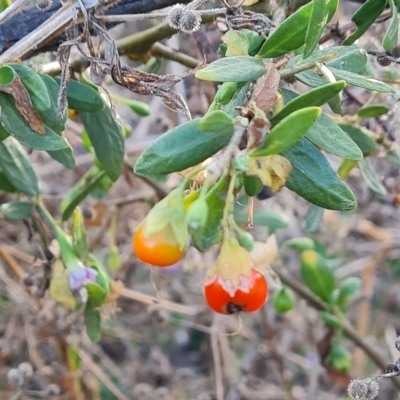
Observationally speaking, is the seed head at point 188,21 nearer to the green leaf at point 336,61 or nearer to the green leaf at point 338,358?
the green leaf at point 336,61

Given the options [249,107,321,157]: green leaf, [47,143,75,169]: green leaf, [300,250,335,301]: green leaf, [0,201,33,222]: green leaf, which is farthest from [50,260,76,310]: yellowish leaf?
[300,250,335,301]: green leaf

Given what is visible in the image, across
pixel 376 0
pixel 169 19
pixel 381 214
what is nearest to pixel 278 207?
pixel 381 214

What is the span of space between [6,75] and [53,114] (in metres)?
0.08

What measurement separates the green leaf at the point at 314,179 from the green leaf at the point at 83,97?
1.08ft

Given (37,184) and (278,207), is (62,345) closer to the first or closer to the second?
(37,184)

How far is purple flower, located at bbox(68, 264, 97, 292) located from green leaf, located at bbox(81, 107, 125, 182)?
0.56ft

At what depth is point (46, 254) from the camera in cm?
100

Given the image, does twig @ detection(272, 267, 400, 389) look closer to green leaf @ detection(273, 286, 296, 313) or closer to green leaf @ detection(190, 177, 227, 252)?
green leaf @ detection(273, 286, 296, 313)

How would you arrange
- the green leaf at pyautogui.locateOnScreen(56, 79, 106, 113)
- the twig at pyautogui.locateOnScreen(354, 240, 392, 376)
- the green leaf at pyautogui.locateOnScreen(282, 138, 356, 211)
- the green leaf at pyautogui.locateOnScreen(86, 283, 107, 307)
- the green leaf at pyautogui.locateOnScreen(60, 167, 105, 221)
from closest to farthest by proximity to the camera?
the green leaf at pyautogui.locateOnScreen(282, 138, 356, 211)
the green leaf at pyautogui.locateOnScreen(56, 79, 106, 113)
the green leaf at pyautogui.locateOnScreen(86, 283, 107, 307)
the green leaf at pyautogui.locateOnScreen(60, 167, 105, 221)
the twig at pyautogui.locateOnScreen(354, 240, 392, 376)

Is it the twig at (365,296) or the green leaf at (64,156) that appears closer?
the green leaf at (64,156)

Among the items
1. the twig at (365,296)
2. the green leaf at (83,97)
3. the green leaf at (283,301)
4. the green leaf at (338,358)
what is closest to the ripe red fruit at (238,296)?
the green leaf at (83,97)

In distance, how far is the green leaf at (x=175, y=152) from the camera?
543 mm

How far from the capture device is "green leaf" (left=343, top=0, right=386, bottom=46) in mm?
→ 773

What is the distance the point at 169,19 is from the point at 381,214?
4.94 feet
